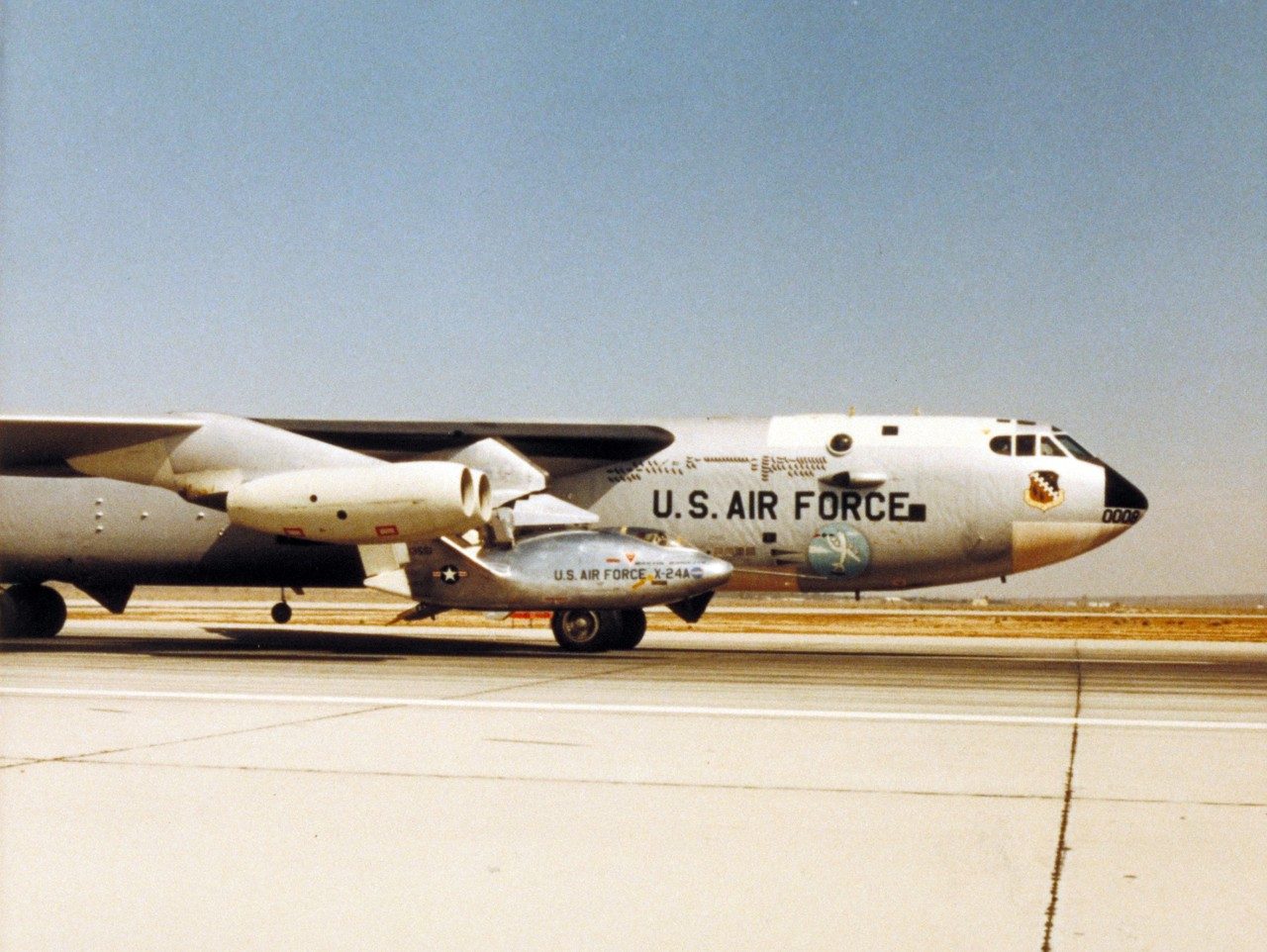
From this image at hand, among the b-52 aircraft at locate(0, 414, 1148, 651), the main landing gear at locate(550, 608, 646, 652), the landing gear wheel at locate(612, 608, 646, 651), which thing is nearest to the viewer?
the b-52 aircraft at locate(0, 414, 1148, 651)

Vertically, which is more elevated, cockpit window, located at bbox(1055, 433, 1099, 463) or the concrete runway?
cockpit window, located at bbox(1055, 433, 1099, 463)

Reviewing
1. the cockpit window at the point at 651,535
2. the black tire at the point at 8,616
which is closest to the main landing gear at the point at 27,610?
the black tire at the point at 8,616

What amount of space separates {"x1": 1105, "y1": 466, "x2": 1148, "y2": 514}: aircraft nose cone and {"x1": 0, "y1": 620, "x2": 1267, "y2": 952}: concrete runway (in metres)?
6.68

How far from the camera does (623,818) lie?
16.8ft

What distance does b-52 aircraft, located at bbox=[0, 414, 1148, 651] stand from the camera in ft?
48.7

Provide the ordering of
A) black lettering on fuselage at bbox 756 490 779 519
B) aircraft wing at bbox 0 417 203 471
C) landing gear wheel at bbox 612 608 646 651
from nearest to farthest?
aircraft wing at bbox 0 417 203 471 < landing gear wheel at bbox 612 608 646 651 < black lettering on fuselage at bbox 756 490 779 519

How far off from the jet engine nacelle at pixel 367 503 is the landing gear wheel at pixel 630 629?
3334 millimetres

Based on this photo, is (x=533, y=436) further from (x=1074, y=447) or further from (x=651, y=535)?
(x=1074, y=447)

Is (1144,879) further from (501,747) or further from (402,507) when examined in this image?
(402,507)

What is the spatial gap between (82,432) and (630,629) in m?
7.07

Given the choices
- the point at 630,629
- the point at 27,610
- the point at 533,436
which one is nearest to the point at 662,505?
the point at 630,629

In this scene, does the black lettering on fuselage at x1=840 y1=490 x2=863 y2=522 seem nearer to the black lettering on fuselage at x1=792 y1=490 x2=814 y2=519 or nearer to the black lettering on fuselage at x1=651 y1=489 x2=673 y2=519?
the black lettering on fuselage at x1=792 y1=490 x2=814 y2=519

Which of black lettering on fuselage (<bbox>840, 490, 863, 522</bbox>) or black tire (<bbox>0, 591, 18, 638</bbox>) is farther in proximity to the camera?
black tire (<bbox>0, 591, 18, 638</bbox>)

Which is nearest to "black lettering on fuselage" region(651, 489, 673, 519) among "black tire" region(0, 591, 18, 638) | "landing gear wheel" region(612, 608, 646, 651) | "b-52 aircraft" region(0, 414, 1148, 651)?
"b-52 aircraft" region(0, 414, 1148, 651)
